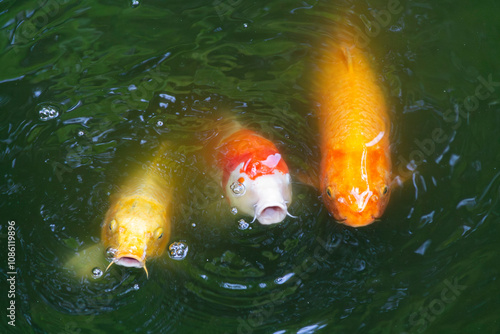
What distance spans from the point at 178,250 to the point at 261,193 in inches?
33.5

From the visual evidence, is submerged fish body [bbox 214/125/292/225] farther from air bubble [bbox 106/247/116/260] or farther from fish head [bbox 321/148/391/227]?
air bubble [bbox 106/247/116/260]

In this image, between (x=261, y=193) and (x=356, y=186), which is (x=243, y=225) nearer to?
(x=261, y=193)

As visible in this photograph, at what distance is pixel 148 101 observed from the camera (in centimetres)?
502

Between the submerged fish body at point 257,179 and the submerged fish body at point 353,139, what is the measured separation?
0.40 meters

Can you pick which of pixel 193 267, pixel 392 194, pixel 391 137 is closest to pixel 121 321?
pixel 193 267

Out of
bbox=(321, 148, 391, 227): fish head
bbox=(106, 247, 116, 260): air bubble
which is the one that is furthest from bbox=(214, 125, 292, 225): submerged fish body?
bbox=(106, 247, 116, 260): air bubble

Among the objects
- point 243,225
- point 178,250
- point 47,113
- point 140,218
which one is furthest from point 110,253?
point 47,113

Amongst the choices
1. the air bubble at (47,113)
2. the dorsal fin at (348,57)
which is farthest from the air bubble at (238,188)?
the air bubble at (47,113)

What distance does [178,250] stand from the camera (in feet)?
13.8

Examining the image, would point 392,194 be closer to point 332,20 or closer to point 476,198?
point 476,198

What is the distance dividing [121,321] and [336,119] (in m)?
Answer: 2.46

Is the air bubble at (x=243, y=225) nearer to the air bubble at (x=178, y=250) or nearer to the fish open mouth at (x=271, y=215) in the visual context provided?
the fish open mouth at (x=271, y=215)

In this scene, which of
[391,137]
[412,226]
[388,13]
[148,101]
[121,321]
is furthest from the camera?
[388,13]

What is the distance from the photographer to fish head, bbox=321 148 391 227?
13.0 feet
